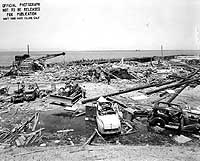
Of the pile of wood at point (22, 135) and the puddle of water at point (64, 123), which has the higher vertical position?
the puddle of water at point (64, 123)

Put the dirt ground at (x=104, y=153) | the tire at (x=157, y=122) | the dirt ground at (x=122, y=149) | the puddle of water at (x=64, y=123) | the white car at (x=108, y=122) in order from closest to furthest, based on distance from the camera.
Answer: the dirt ground at (x=104, y=153) < the dirt ground at (x=122, y=149) < the white car at (x=108, y=122) < the tire at (x=157, y=122) < the puddle of water at (x=64, y=123)

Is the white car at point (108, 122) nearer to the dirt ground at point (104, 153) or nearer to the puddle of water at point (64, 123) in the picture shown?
the puddle of water at point (64, 123)

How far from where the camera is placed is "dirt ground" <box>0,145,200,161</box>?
27.7 feet

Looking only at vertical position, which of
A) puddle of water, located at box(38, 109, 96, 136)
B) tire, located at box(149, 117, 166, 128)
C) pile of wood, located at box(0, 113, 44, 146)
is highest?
tire, located at box(149, 117, 166, 128)

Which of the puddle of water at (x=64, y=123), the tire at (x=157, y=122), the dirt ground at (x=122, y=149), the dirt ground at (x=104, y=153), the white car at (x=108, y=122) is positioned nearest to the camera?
the dirt ground at (x=104, y=153)

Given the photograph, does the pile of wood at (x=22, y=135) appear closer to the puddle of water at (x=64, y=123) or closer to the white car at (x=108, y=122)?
the puddle of water at (x=64, y=123)

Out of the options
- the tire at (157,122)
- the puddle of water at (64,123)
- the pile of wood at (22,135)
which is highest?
the tire at (157,122)

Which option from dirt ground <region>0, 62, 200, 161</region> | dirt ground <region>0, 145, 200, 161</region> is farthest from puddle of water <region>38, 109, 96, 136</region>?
dirt ground <region>0, 145, 200, 161</region>

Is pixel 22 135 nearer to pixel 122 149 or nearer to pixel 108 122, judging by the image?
pixel 108 122

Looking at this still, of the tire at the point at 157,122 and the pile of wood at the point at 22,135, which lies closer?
the pile of wood at the point at 22,135

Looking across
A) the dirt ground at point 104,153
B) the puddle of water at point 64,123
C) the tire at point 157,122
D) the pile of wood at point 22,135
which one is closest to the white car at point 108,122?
the puddle of water at point 64,123

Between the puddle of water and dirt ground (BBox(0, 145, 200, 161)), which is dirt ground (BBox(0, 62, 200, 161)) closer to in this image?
dirt ground (BBox(0, 145, 200, 161))

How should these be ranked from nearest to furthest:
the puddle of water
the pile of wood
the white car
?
the pile of wood → the white car → the puddle of water

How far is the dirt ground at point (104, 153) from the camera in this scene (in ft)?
27.7
